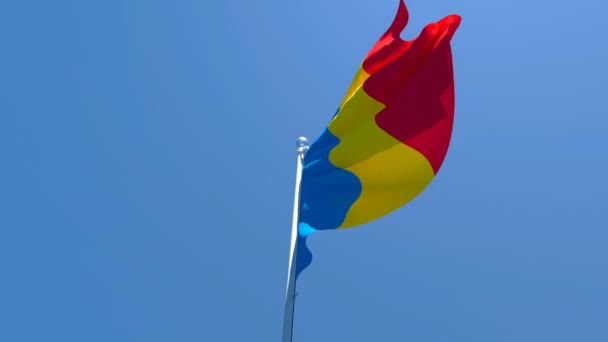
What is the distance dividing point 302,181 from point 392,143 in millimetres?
1073

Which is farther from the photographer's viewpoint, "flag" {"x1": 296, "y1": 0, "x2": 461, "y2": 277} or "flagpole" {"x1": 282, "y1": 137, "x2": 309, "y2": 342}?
"flag" {"x1": 296, "y1": 0, "x2": 461, "y2": 277}

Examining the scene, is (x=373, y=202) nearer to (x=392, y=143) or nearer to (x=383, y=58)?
(x=392, y=143)

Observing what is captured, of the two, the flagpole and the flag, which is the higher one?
the flag

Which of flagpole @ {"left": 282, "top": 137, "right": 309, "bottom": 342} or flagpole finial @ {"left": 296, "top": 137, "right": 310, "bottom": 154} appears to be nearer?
flagpole @ {"left": 282, "top": 137, "right": 309, "bottom": 342}

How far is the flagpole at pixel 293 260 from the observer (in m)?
5.57

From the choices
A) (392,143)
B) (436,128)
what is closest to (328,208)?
(392,143)

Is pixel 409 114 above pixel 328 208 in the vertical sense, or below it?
above

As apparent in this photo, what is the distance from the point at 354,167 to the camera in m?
6.97

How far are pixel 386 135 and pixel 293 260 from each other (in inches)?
72.6

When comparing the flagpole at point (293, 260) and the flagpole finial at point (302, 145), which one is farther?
the flagpole finial at point (302, 145)

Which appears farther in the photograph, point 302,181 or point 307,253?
point 302,181

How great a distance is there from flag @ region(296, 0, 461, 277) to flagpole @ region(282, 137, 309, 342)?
20 cm

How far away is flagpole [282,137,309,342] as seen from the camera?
5.57 meters

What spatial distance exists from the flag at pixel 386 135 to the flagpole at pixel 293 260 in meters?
0.20
